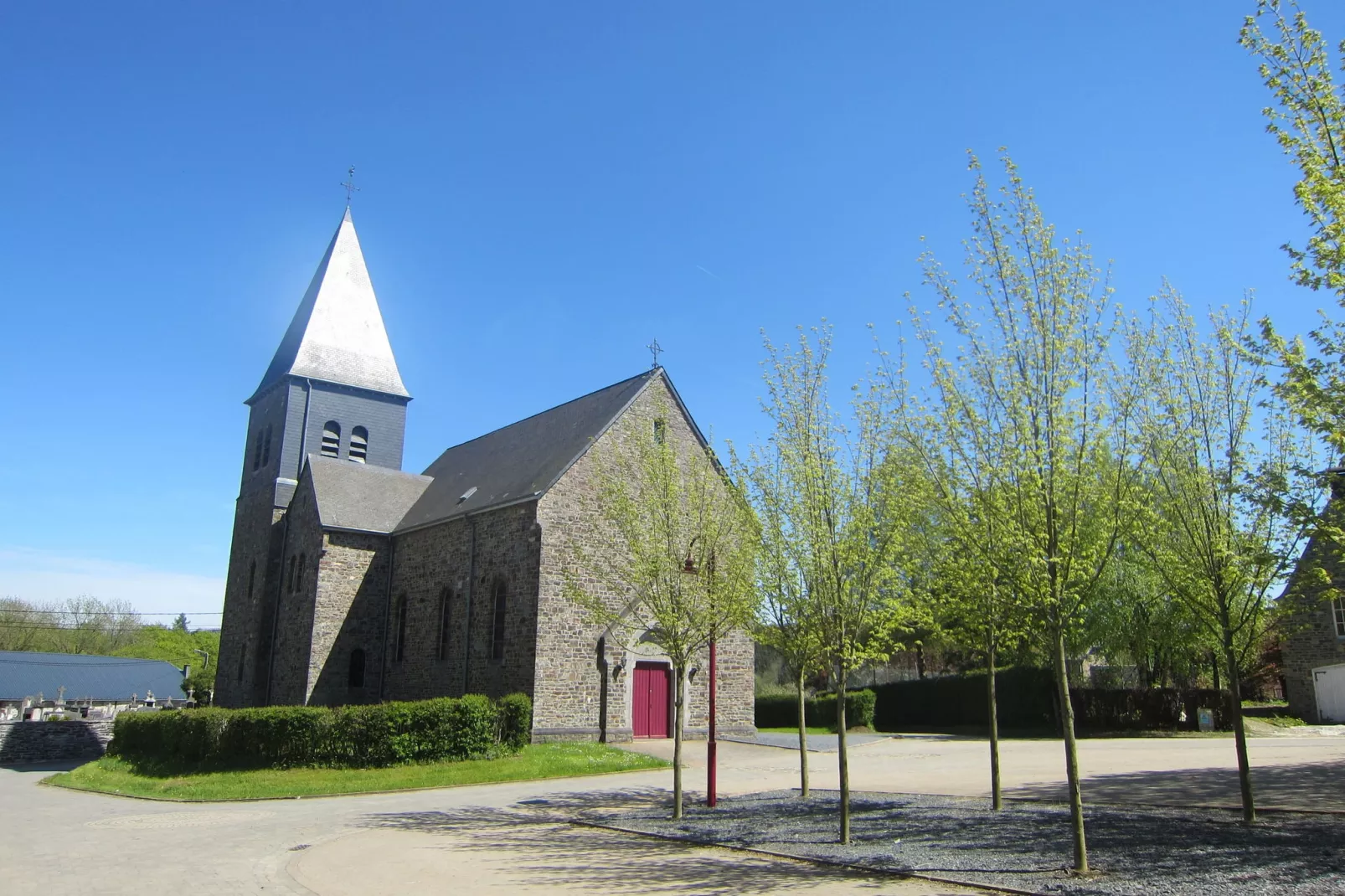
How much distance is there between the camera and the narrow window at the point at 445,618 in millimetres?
26109

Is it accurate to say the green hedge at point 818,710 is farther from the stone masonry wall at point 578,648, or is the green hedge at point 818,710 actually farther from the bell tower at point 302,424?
the bell tower at point 302,424

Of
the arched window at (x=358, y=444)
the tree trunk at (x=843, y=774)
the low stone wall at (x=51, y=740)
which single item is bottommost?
the low stone wall at (x=51, y=740)

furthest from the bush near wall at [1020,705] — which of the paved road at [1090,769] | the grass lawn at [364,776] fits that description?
the grass lawn at [364,776]

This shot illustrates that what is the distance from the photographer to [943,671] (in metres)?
43.8

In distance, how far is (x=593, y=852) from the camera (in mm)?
10461

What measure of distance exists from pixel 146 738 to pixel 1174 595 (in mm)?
24197

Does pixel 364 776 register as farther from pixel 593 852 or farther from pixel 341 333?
pixel 341 333

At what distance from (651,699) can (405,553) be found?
966cm

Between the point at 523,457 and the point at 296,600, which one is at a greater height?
the point at 523,457

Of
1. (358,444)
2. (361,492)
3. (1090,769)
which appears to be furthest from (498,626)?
(1090,769)

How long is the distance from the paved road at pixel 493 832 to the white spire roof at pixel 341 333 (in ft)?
60.1

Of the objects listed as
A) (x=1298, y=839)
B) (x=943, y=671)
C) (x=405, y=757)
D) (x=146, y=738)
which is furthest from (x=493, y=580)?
(x=943, y=671)

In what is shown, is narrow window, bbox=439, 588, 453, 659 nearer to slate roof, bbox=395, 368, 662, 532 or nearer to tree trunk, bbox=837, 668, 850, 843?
slate roof, bbox=395, 368, 662, 532

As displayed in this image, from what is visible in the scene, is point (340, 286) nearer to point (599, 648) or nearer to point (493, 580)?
point (493, 580)
